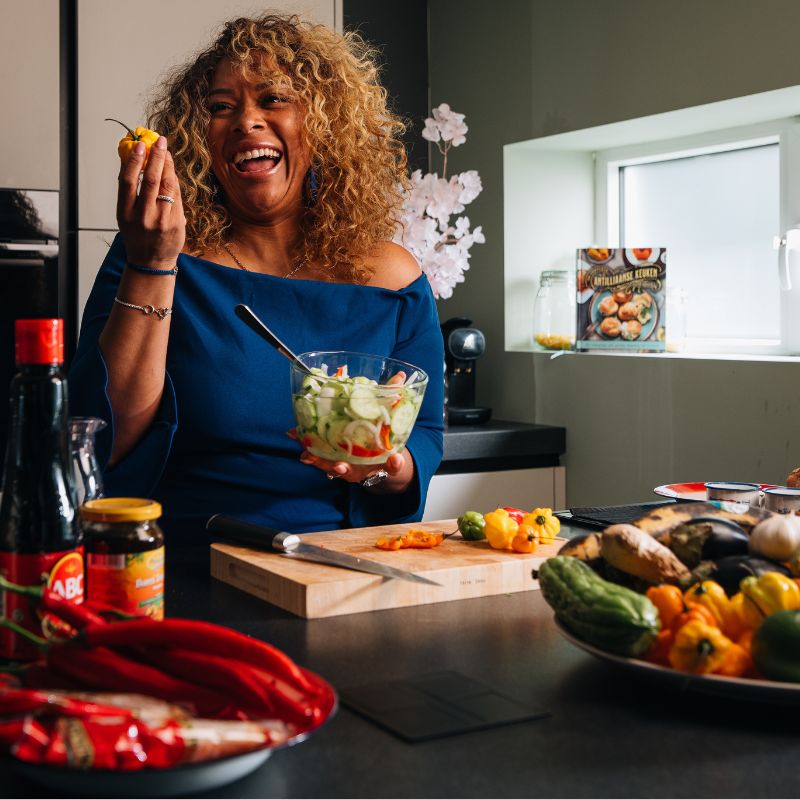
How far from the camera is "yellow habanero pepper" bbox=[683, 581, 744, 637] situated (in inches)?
33.0

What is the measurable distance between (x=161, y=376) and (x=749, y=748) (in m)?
1.07

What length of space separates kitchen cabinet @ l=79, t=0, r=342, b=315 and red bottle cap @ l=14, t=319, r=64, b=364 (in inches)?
74.2

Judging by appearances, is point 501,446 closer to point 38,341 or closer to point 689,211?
point 689,211

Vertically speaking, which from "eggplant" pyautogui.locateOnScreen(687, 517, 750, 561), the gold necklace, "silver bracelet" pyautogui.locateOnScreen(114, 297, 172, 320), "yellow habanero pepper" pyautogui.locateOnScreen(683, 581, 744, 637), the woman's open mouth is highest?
the woman's open mouth

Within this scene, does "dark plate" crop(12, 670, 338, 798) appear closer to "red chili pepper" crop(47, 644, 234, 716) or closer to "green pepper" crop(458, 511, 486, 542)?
"red chili pepper" crop(47, 644, 234, 716)

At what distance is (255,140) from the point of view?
5.85 feet

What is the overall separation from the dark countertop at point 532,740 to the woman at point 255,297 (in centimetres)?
47

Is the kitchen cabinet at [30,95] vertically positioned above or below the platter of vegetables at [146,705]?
above

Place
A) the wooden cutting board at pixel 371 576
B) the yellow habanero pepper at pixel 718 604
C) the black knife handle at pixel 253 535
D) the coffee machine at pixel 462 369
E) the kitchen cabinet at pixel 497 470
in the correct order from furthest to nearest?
the coffee machine at pixel 462 369
the kitchen cabinet at pixel 497 470
the black knife handle at pixel 253 535
the wooden cutting board at pixel 371 576
the yellow habanero pepper at pixel 718 604

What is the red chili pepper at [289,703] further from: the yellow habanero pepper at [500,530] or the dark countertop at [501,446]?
the dark countertop at [501,446]

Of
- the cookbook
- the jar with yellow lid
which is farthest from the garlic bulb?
the cookbook

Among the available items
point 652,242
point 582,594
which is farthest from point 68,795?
point 652,242

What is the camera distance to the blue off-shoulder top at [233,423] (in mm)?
1646

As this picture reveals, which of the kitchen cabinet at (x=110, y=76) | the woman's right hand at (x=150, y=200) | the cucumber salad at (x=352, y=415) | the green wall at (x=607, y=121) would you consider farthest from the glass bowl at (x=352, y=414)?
the kitchen cabinet at (x=110, y=76)
